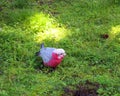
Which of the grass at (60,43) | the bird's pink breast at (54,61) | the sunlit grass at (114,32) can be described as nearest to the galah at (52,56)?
the bird's pink breast at (54,61)

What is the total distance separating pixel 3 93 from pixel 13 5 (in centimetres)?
298

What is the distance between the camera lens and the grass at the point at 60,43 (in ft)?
15.1

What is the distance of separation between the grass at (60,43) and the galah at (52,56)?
4.4 inches

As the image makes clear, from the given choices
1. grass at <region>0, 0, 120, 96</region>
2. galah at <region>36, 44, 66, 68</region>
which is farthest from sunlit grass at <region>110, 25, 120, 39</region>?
galah at <region>36, 44, 66, 68</region>

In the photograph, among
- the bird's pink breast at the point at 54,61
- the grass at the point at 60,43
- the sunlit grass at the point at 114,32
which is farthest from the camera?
the sunlit grass at the point at 114,32

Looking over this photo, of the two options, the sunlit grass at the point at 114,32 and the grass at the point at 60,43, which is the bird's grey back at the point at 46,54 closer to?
the grass at the point at 60,43

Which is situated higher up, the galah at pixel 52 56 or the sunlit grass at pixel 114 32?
the sunlit grass at pixel 114 32

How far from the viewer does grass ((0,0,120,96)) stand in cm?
459

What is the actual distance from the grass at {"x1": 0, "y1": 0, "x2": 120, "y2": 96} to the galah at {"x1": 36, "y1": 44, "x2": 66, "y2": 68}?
0.37ft

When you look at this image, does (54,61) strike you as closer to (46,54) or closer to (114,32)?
(46,54)

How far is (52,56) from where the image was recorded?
189 inches

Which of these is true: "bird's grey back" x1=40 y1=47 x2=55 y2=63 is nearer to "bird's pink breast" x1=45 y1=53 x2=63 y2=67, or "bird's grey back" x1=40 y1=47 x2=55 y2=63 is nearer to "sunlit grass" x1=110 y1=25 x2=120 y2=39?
"bird's pink breast" x1=45 y1=53 x2=63 y2=67

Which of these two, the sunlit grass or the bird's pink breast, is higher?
the sunlit grass

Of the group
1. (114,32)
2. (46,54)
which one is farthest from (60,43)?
(114,32)
